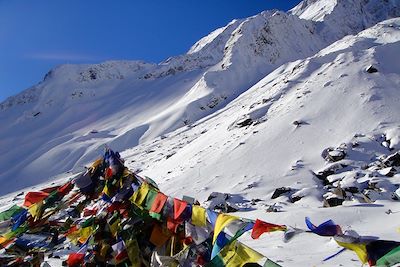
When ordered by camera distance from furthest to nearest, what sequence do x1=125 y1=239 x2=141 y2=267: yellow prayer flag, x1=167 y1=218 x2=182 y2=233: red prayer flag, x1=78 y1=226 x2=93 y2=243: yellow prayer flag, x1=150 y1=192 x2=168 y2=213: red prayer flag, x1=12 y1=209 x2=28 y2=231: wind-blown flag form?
x1=78 y1=226 x2=93 y2=243: yellow prayer flag, x1=12 y1=209 x2=28 y2=231: wind-blown flag, x1=125 y1=239 x2=141 y2=267: yellow prayer flag, x1=150 y1=192 x2=168 y2=213: red prayer flag, x1=167 y1=218 x2=182 y2=233: red prayer flag

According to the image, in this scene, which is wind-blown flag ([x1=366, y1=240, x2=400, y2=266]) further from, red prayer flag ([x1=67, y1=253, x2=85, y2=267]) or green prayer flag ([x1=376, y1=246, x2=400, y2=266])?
red prayer flag ([x1=67, y1=253, x2=85, y2=267])

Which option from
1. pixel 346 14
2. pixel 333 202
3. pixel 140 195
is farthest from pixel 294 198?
pixel 346 14

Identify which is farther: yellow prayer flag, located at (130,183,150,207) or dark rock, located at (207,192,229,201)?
dark rock, located at (207,192,229,201)

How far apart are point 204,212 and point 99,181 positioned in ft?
9.71

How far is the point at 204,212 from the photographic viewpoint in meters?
4.75

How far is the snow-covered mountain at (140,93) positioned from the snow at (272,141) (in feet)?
1.30

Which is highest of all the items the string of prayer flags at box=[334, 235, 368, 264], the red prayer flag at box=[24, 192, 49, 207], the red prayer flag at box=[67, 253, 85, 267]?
the red prayer flag at box=[24, 192, 49, 207]

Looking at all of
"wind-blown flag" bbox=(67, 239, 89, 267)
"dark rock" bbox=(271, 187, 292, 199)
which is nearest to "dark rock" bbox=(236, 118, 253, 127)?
"dark rock" bbox=(271, 187, 292, 199)

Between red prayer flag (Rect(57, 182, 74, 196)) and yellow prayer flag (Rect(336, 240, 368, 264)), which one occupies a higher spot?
red prayer flag (Rect(57, 182, 74, 196))

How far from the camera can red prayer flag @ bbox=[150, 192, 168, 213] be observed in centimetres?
545

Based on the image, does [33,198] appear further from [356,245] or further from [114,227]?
[356,245]

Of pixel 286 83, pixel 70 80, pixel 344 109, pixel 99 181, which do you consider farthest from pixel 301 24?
pixel 99 181

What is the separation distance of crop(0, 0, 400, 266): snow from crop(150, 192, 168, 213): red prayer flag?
8.53 ft

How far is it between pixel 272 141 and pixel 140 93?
6553cm
